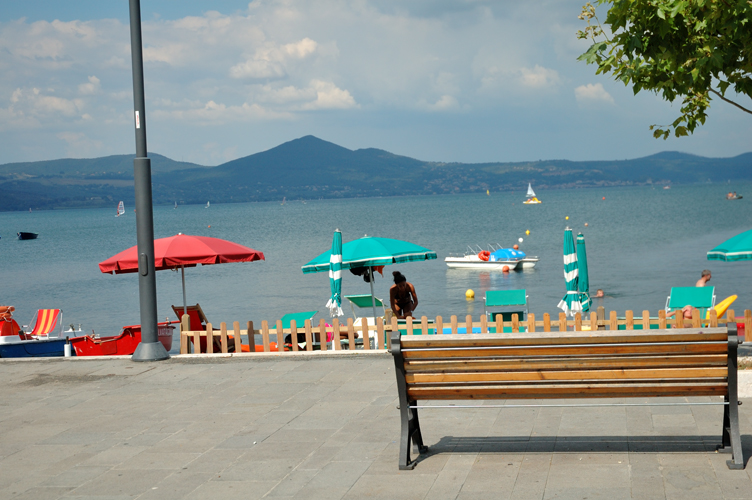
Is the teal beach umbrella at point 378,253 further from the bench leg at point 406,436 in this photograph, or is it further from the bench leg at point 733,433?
the bench leg at point 733,433

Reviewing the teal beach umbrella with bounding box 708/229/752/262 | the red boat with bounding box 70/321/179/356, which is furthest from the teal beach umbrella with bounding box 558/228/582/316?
the red boat with bounding box 70/321/179/356

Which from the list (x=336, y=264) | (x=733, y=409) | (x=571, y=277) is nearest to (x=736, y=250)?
(x=571, y=277)

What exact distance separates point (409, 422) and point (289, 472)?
0.82 m

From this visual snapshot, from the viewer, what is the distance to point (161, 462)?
17.1ft

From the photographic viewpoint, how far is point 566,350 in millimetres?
4547

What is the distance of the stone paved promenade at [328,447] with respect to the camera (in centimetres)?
445

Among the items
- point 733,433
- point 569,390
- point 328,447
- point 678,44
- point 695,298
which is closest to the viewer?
point 733,433

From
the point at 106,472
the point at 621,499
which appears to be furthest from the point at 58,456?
the point at 621,499

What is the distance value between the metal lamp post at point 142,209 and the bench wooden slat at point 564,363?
Answer: 552 cm

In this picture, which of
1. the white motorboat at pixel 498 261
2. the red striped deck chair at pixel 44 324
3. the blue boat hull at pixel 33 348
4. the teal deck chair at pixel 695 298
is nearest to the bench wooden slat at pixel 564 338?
the teal deck chair at pixel 695 298

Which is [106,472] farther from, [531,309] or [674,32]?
[531,309]

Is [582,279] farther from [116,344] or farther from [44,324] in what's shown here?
[44,324]

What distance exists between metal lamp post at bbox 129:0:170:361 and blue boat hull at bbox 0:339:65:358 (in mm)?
7778

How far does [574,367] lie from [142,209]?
21.2ft
